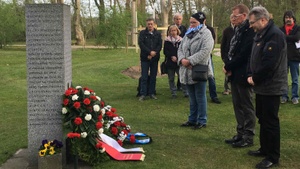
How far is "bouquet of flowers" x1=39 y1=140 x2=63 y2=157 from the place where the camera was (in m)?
4.75

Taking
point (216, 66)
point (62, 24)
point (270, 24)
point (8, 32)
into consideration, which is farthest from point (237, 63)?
point (8, 32)

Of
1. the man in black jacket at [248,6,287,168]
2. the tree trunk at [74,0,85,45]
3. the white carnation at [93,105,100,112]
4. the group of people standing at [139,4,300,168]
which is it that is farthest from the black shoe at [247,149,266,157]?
the tree trunk at [74,0,85,45]

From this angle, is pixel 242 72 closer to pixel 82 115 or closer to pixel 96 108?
pixel 96 108

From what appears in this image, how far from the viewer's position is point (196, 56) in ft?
21.2

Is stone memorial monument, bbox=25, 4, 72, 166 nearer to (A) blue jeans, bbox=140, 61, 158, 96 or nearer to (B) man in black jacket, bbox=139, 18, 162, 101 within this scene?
(B) man in black jacket, bbox=139, 18, 162, 101

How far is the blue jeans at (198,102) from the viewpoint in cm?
668

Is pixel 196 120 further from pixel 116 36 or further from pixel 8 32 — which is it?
pixel 8 32

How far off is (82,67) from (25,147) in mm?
10598

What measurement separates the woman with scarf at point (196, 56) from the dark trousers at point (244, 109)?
2.97ft

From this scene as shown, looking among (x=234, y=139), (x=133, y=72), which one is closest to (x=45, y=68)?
(x=234, y=139)

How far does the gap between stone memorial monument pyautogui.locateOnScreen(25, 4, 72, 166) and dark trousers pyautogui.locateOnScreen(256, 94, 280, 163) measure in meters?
2.49

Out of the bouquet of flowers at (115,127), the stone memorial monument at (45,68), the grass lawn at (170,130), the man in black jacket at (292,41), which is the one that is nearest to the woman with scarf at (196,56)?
the grass lawn at (170,130)

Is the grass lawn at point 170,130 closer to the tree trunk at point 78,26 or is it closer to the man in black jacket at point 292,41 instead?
the man in black jacket at point 292,41

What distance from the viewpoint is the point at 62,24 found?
16.1ft
